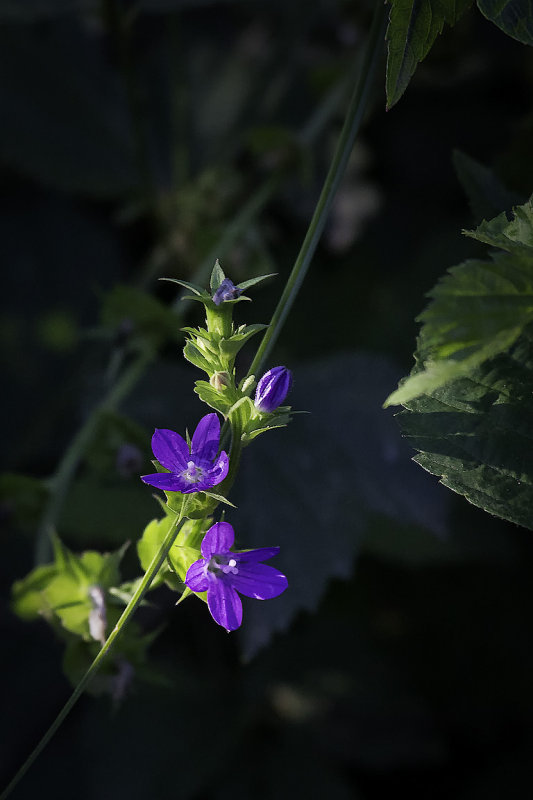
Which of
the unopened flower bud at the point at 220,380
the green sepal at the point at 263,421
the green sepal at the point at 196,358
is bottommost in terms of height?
the green sepal at the point at 263,421

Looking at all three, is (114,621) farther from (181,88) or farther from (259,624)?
(181,88)

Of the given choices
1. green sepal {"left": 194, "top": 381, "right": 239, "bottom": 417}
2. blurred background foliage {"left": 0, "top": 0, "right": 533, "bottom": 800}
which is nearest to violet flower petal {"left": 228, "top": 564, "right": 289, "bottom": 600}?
green sepal {"left": 194, "top": 381, "right": 239, "bottom": 417}

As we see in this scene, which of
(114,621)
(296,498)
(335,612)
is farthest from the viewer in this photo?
(335,612)

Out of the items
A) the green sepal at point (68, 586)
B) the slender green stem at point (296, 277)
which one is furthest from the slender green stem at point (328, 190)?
the green sepal at point (68, 586)

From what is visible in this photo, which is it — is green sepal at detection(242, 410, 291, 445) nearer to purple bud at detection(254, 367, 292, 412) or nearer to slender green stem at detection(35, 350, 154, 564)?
purple bud at detection(254, 367, 292, 412)

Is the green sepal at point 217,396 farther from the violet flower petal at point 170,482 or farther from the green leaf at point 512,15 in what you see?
the green leaf at point 512,15

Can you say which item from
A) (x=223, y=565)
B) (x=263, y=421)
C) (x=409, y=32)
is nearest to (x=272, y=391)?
(x=263, y=421)

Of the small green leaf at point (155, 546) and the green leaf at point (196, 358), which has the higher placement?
the green leaf at point (196, 358)

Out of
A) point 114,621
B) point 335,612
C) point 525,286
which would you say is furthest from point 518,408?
point 335,612
